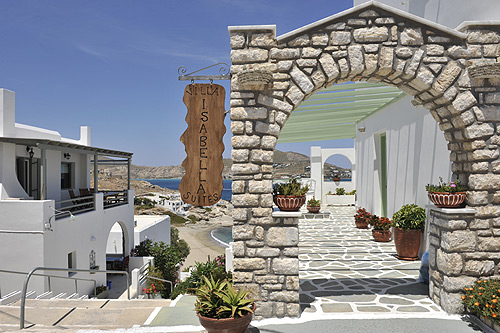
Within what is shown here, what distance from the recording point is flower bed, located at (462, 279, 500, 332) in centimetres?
390

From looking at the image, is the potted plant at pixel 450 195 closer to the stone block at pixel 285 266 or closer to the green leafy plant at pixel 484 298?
the green leafy plant at pixel 484 298

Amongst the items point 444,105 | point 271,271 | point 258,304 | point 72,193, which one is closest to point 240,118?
point 271,271

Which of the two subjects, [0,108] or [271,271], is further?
[0,108]

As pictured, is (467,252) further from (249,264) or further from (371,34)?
(371,34)

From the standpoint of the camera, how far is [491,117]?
435cm

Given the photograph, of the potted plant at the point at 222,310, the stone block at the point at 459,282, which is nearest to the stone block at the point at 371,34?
the stone block at the point at 459,282

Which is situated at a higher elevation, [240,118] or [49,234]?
[240,118]

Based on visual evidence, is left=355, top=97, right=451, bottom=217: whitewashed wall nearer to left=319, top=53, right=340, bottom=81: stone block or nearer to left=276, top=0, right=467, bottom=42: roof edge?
left=276, top=0, right=467, bottom=42: roof edge

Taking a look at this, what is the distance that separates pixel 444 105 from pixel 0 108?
40.7ft

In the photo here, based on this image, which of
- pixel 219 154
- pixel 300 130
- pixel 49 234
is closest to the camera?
pixel 219 154

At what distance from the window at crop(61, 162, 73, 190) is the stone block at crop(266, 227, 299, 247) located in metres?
13.5

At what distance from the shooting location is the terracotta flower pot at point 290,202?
172 inches

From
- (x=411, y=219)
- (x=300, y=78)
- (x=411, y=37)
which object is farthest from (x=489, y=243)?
(x=300, y=78)

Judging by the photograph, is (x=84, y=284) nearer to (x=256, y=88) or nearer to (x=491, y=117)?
(x=256, y=88)
